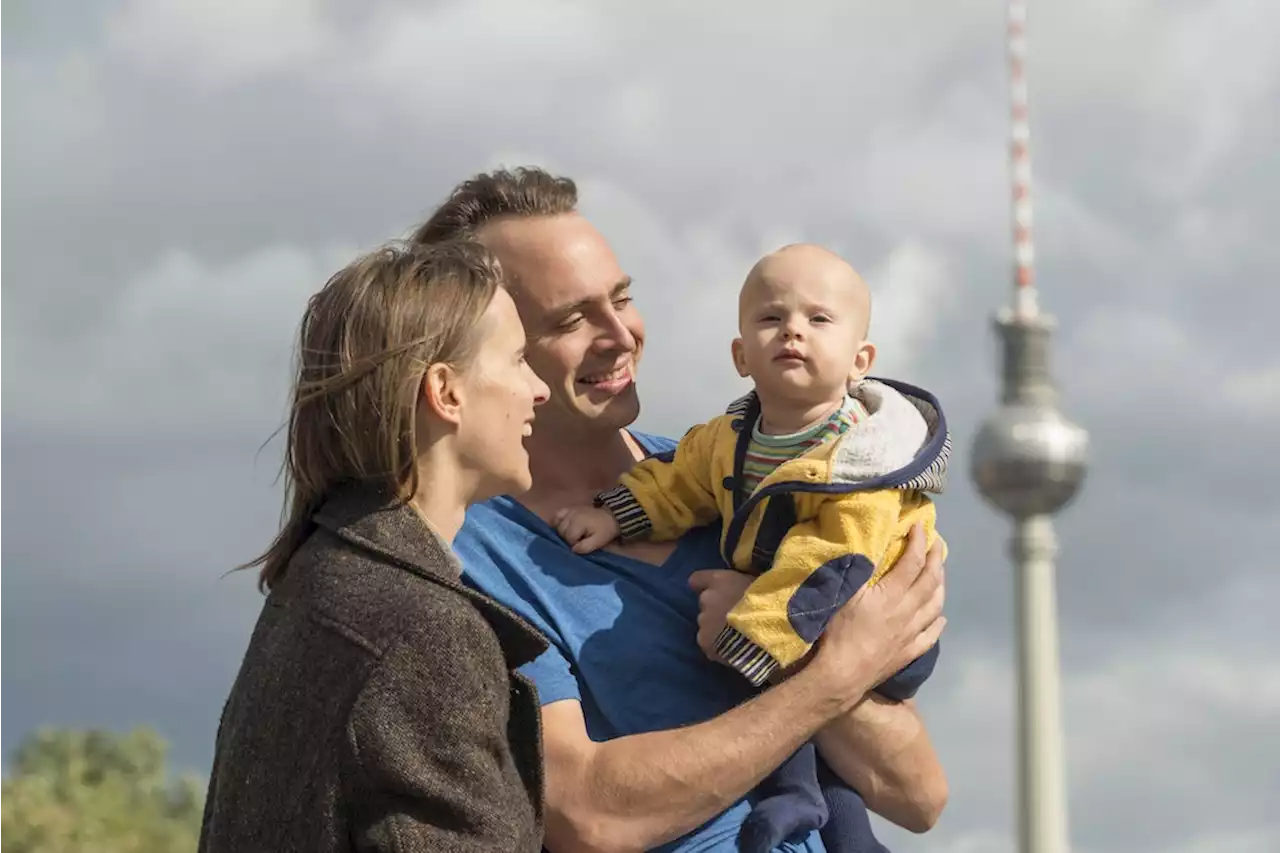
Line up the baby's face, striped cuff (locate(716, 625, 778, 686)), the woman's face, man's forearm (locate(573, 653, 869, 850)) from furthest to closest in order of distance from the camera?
1. the baby's face
2. striped cuff (locate(716, 625, 778, 686))
3. man's forearm (locate(573, 653, 869, 850))
4. the woman's face

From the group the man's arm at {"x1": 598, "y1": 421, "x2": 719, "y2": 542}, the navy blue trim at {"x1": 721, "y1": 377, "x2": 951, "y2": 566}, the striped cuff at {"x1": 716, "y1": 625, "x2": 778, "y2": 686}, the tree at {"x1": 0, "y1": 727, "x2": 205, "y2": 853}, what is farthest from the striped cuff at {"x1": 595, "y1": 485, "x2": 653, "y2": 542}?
the tree at {"x1": 0, "y1": 727, "x2": 205, "y2": 853}

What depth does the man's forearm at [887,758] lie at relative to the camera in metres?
4.12

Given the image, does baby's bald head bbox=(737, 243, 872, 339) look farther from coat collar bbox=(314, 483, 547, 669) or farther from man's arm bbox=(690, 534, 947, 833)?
coat collar bbox=(314, 483, 547, 669)

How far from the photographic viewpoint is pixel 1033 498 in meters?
62.2

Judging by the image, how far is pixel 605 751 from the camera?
12.5 feet

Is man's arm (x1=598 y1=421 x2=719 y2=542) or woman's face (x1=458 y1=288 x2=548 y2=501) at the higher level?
man's arm (x1=598 y1=421 x2=719 y2=542)

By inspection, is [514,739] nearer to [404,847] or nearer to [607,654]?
[404,847]

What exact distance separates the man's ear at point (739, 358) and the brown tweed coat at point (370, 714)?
4.08 feet

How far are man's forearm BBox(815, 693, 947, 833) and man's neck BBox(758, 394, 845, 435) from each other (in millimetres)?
481

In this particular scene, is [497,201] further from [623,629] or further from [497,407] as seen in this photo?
[497,407]

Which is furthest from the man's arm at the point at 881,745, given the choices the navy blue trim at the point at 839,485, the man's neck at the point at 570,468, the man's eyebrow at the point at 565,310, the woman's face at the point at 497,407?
the woman's face at the point at 497,407

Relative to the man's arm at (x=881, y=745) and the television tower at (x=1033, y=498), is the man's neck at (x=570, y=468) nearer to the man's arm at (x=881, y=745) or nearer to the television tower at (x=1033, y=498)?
the man's arm at (x=881, y=745)

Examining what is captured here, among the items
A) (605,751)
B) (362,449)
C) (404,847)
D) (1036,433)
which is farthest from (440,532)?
(1036,433)

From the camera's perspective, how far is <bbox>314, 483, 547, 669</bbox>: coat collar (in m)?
3.10
